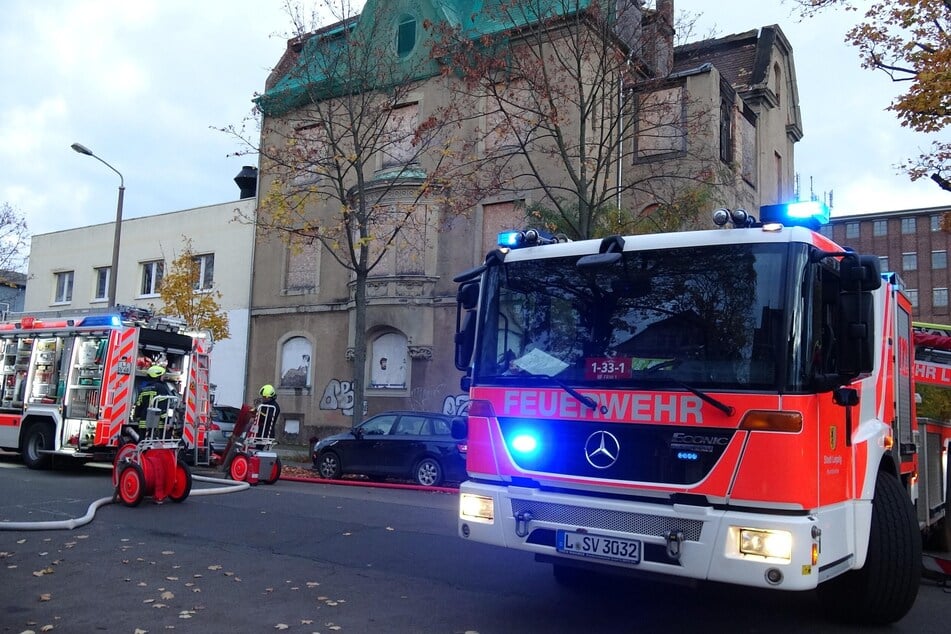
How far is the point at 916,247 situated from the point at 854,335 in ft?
270

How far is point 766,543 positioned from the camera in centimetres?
453

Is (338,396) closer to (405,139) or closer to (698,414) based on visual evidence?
(405,139)

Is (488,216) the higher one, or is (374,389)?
(488,216)

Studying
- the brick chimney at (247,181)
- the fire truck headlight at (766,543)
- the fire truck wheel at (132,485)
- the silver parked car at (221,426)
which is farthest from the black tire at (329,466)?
the brick chimney at (247,181)

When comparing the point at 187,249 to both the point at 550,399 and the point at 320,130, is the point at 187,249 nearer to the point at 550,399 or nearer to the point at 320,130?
the point at 320,130

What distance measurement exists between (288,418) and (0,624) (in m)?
21.2

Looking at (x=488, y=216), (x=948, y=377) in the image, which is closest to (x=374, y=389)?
(x=488, y=216)

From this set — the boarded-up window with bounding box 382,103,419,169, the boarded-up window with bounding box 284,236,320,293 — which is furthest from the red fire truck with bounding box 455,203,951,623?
the boarded-up window with bounding box 284,236,320,293

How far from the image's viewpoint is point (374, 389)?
972 inches

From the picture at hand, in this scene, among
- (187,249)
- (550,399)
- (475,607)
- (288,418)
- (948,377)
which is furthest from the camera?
(187,249)

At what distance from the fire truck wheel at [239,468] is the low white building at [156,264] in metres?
13.3

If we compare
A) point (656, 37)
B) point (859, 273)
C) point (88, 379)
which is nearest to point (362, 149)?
point (656, 37)

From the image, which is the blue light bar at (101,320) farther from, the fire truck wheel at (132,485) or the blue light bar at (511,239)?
the blue light bar at (511,239)

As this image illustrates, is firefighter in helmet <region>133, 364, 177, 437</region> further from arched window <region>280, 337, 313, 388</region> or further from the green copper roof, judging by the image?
arched window <region>280, 337, 313, 388</region>
